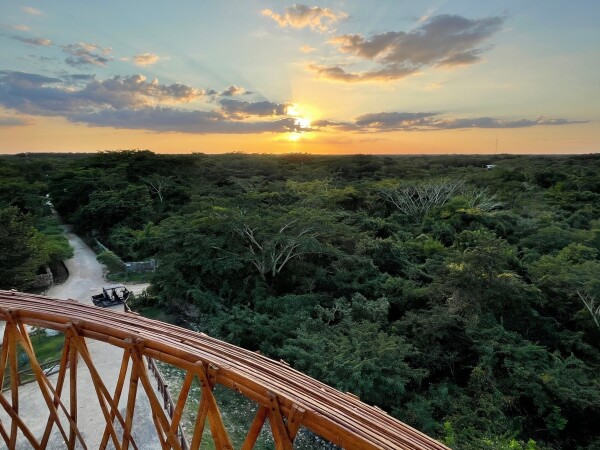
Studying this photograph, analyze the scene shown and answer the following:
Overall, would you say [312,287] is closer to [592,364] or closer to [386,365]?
[386,365]

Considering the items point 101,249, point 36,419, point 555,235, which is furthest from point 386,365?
point 101,249

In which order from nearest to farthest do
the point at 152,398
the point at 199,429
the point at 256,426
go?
1. the point at 256,426
2. the point at 199,429
3. the point at 152,398

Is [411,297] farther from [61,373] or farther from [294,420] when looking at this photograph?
[294,420]

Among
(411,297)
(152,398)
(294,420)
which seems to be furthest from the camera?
(411,297)

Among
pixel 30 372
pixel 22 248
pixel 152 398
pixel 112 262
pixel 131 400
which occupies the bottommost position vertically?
pixel 112 262

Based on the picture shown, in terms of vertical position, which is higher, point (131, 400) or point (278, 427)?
point (278, 427)

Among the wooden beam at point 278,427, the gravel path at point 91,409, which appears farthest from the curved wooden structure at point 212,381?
the gravel path at point 91,409

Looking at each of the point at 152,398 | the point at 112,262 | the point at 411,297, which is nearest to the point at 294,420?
the point at 152,398
